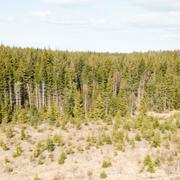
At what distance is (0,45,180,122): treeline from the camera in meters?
76.2

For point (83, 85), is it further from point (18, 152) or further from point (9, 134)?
point (18, 152)

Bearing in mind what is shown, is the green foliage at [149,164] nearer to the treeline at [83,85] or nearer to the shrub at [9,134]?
the shrub at [9,134]

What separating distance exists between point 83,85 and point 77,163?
4360 centimetres

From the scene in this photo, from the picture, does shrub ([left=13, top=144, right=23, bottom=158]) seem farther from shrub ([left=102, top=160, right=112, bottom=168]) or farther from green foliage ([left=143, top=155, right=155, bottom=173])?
green foliage ([left=143, top=155, right=155, bottom=173])

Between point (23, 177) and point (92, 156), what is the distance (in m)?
10.4

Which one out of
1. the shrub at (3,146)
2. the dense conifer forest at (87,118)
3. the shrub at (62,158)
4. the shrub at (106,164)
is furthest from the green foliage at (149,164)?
the shrub at (3,146)

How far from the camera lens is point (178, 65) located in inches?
3821

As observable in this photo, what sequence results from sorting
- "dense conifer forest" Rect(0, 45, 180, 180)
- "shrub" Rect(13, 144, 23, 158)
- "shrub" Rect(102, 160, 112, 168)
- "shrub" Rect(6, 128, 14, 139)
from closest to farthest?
"shrub" Rect(102, 160, 112, 168) → "dense conifer forest" Rect(0, 45, 180, 180) → "shrub" Rect(13, 144, 23, 158) → "shrub" Rect(6, 128, 14, 139)

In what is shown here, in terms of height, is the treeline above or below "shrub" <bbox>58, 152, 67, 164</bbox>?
above

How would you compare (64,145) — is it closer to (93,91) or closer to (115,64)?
(93,91)

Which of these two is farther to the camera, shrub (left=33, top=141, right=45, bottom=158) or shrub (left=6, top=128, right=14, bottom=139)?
shrub (left=6, top=128, right=14, bottom=139)

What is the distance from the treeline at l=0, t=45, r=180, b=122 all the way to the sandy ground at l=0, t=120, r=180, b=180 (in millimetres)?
20162

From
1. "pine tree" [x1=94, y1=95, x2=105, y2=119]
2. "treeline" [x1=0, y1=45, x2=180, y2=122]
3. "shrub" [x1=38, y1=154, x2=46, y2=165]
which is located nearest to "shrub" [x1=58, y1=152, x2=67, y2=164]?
"shrub" [x1=38, y1=154, x2=46, y2=165]

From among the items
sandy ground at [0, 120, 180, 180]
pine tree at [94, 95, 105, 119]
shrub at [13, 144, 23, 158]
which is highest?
pine tree at [94, 95, 105, 119]
